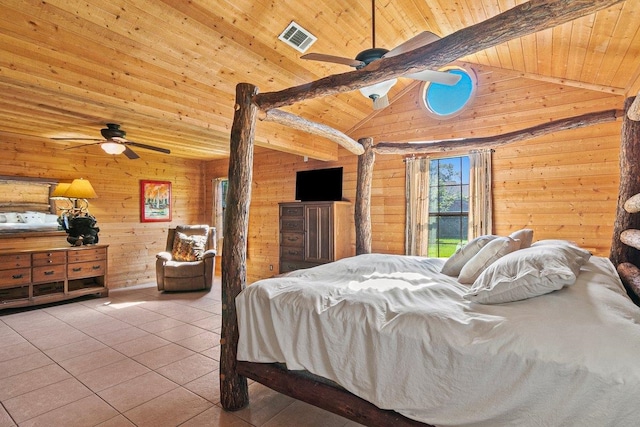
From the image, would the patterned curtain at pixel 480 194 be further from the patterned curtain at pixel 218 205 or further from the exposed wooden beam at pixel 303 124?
the patterned curtain at pixel 218 205

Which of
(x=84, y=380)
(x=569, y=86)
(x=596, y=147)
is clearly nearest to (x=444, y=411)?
(x=84, y=380)

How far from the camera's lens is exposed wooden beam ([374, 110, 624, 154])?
9.30 ft

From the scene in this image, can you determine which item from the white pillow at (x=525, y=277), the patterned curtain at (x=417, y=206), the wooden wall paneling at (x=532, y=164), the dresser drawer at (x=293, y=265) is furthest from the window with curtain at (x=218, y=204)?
the white pillow at (x=525, y=277)

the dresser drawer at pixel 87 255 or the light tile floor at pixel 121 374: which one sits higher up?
the dresser drawer at pixel 87 255

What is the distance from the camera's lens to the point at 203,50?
3.32m

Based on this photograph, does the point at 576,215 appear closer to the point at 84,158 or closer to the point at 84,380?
the point at 84,380

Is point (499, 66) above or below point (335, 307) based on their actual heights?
above

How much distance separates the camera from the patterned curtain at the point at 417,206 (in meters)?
4.94

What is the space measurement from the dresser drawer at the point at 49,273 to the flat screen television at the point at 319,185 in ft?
12.3

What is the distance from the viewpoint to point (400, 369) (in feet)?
4.92

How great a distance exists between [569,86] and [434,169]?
185 cm

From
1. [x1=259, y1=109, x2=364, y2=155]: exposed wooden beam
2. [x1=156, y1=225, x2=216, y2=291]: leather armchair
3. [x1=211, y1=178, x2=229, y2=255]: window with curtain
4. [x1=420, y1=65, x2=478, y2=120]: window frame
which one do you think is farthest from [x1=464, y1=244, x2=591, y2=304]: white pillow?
[x1=211, y1=178, x2=229, y2=255]: window with curtain

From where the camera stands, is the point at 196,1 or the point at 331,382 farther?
the point at 196,1

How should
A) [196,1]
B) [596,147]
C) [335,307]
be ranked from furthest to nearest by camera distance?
[596,147], [196,1], [335,307]
